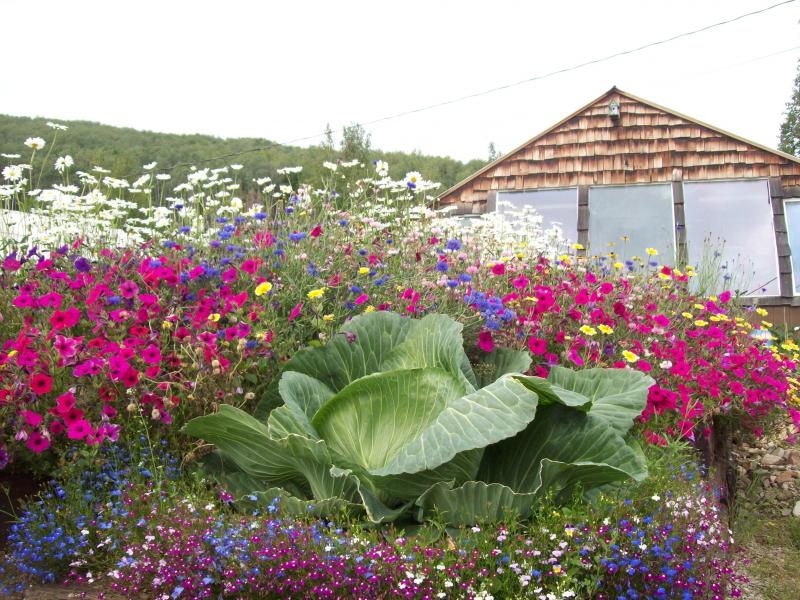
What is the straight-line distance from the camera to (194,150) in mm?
40281

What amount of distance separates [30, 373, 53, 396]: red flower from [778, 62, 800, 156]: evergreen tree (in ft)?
119

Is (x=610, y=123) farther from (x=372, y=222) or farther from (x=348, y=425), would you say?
(x=348, y=425)

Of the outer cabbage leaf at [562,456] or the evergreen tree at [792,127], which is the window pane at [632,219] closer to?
the outer cabbage leaf at [562,456]

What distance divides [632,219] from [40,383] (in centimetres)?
1072

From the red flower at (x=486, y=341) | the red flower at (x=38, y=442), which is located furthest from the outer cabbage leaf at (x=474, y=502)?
the red flower at (x=38, y=442)

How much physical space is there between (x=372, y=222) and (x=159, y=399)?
204cm

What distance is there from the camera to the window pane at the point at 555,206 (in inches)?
485

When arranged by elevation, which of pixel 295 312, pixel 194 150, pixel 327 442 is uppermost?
pixel 194 150

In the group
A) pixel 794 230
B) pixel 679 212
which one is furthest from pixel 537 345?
pixel 794 230

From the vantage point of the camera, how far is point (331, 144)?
3053 cm

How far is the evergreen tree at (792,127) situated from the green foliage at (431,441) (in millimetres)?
35062

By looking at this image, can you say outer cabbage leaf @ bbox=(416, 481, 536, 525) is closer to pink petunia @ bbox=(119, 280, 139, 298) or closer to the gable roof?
pink petunia @ bbox=(119, 280, 139, 298)

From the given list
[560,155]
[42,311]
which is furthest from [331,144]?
[42,311]

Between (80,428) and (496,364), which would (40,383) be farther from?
(496,364)
